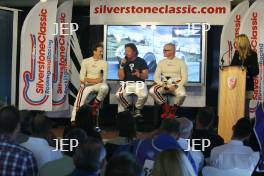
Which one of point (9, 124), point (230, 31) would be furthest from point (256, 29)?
point (9, 124)

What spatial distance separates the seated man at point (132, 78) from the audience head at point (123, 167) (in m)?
5.29

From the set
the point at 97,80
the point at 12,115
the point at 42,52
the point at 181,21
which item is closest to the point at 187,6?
the point at 181,21

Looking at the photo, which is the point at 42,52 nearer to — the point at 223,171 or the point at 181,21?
the point at 181,21

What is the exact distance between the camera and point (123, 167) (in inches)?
81.5

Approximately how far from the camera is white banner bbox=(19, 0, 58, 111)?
7.77 meters

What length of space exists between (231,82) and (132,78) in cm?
214

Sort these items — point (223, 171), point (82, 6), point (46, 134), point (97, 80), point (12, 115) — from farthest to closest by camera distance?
point (82, 6) < point (97, 80) < point (46, 134) < point (223, 171) < point (12, 115)

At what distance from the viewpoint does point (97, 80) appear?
A: 25.0 ft

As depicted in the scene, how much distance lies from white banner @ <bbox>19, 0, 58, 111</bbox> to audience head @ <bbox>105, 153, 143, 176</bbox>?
5.81 m

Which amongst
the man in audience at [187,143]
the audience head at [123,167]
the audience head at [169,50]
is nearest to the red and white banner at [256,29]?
the audience head at [169,50]

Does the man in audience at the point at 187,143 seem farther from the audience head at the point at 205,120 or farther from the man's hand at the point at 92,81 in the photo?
the man's hand at the point at 92,81

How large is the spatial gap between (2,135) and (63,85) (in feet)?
18.5

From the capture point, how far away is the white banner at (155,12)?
804 cm

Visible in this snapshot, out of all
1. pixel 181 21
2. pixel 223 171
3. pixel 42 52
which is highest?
pixel 181 21
